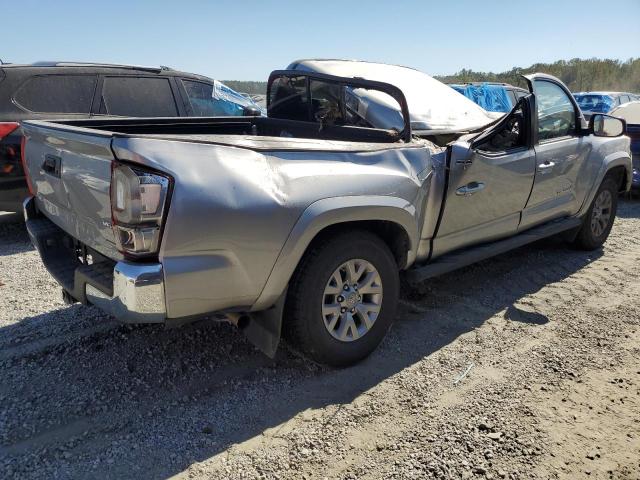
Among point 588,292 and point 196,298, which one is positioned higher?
point 196,298

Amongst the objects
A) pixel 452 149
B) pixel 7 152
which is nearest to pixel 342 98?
pixel 452 149

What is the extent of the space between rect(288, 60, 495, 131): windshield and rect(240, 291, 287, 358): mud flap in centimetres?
177

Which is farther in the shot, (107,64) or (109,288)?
(107,64)

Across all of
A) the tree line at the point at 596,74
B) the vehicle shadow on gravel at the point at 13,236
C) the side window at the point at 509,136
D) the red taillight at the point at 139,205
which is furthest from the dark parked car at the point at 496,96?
the tree line at the point at 596,74

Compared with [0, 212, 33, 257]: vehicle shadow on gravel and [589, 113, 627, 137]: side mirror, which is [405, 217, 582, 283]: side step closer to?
[589, 113, 627, 137]: side mirror

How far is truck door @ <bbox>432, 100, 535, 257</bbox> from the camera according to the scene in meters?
3.73

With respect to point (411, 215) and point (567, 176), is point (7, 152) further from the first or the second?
point (567, 176)

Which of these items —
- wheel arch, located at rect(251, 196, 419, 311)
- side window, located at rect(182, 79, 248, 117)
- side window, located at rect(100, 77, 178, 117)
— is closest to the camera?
wheel arch, located at rect(251, 196, 419, 311)

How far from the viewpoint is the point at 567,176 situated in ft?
16.2

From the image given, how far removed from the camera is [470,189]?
12.6 ft

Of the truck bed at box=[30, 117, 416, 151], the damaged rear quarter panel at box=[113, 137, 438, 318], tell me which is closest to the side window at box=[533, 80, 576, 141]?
the truck bed at box=[30, 117, 416, 151]

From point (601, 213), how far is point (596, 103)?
44.8 feet

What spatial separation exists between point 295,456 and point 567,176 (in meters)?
3.74

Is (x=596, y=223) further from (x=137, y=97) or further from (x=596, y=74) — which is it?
(x=596, y=74)
